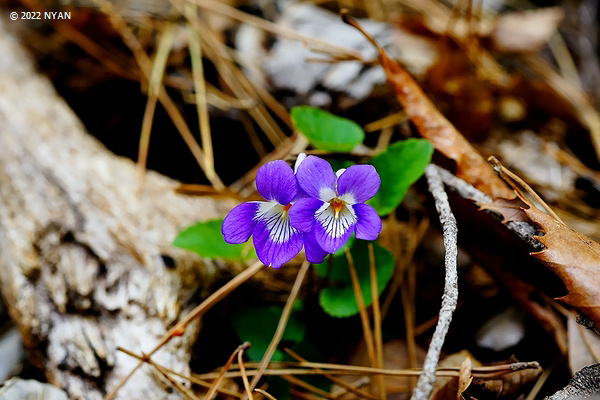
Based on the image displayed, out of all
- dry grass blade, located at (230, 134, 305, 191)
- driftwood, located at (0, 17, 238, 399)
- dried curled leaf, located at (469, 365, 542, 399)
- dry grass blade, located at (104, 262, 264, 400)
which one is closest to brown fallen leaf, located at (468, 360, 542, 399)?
dried curled leaf, located at (469, 365, 542, 399)

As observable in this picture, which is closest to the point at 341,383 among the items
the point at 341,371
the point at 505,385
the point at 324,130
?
the point at 341,371

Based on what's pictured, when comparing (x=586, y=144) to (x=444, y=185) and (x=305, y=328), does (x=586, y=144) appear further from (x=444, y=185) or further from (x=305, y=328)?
(x=305, y=328)

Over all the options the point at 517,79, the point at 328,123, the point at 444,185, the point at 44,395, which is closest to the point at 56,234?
the point at 44,395

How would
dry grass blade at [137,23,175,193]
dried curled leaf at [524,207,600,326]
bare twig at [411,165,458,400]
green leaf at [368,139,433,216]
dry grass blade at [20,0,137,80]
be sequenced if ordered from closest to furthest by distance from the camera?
bare twig at [411,165,458,400] < dried curled leaf at [524,207,600,326] < green leaf at [368,139,433,216] < dry grass blade at [137,23,175,193] < dry grass blade at [20,0,137,80]

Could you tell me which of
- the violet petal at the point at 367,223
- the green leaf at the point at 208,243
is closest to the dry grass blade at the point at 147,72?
the green leaf at the point at 208,243

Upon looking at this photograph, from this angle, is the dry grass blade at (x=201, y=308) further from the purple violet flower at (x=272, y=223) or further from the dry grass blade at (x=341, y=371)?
the purple violet flower at (x=272, y=223)

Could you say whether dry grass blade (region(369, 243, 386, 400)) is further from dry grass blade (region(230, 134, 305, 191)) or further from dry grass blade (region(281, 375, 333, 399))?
dry grass blade (region(230, 134, 305, 191))
